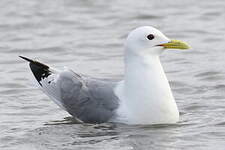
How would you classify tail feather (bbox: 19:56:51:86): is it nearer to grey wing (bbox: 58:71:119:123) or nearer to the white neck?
grey wing (bbox: 58:71:119:123)

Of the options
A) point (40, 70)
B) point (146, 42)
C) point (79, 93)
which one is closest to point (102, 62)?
point (40, 70)

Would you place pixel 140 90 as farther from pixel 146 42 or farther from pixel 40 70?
pixel 40 70

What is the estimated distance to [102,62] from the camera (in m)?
12.7

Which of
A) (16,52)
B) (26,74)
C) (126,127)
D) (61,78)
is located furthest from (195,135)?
(16,52)

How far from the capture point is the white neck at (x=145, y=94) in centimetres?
895

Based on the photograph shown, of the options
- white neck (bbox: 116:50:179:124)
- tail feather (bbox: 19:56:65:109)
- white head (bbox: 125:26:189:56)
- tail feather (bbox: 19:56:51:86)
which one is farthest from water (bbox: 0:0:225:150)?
white head (bbox: 125:26:189:56)

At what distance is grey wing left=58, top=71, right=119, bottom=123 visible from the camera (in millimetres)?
9156

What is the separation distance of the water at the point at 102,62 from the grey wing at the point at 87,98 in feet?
0.46

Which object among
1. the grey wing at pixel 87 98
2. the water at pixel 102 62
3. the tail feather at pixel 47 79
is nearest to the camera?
the water at pixel 102 62

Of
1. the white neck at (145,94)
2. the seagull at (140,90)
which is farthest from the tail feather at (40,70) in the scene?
the white neck at (145,94)

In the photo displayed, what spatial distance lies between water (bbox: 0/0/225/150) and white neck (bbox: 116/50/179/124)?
0.43 feet

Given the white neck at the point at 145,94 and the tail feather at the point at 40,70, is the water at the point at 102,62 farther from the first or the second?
the tail feather at the point at 40,70

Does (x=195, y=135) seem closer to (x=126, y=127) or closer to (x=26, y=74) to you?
(x=126, y=127)

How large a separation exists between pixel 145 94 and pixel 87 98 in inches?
30.0
